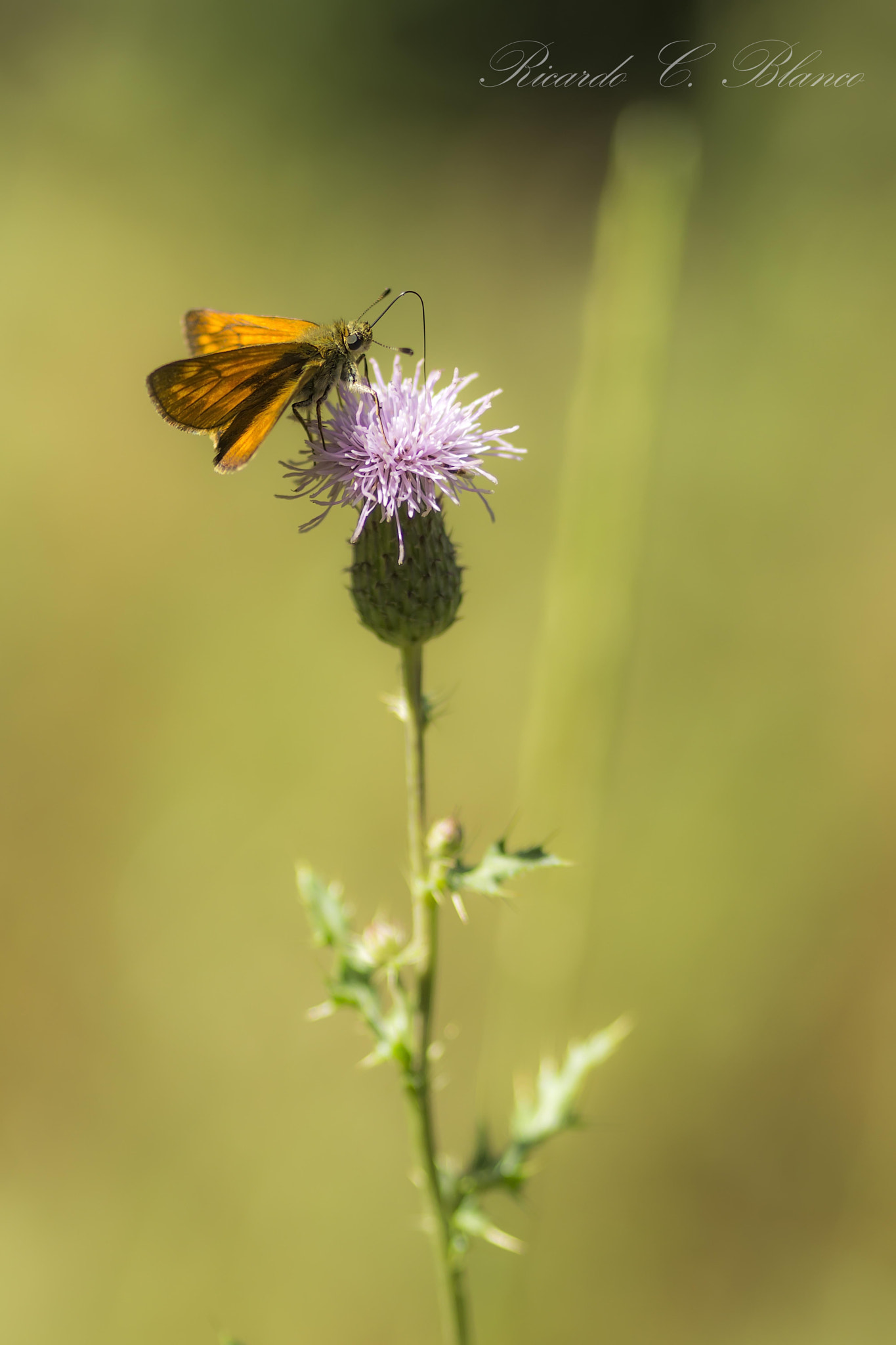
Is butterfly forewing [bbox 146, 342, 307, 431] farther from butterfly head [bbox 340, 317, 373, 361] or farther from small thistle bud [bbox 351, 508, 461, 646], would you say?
small thistle bud [bbox 351, 508, 461, 646]

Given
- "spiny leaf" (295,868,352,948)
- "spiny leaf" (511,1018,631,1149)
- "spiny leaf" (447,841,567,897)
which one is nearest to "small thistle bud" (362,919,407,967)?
"spiny leaf" (295,868,352,948)

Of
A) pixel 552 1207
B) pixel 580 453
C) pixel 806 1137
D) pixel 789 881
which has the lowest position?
pixel 552 1207

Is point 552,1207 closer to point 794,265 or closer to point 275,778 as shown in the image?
point 275,778

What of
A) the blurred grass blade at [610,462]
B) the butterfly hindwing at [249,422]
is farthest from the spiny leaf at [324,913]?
the butterfly hindwing at [249,422]

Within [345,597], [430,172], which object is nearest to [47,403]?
[345,597]

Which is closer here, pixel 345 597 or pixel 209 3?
pixel 345 597

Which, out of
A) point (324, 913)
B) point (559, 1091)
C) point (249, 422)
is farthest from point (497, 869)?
point (249, 422)

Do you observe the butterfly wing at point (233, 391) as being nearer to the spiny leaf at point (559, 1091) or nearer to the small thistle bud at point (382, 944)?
the small thistle bud at point (382, 944)
